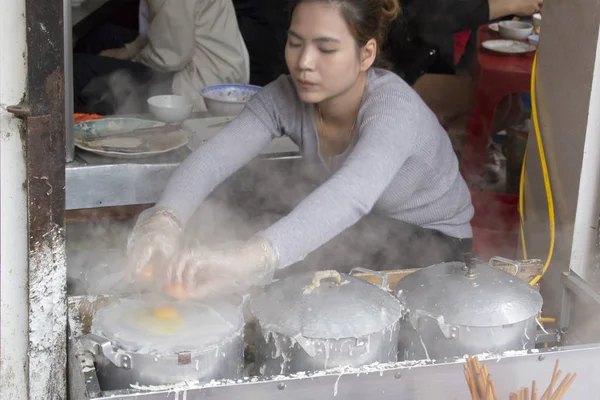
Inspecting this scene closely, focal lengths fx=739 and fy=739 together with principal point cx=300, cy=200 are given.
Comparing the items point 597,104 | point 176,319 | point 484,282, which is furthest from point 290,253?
point 597,104

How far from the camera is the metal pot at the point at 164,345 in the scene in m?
1.45

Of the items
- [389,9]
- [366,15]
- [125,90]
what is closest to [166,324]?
[366,15]

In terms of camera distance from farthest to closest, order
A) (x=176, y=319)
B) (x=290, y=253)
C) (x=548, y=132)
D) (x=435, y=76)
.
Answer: (x=435, y=76)
(x=548, y=132)
(x=290, y=253)
(x=176, y=319)

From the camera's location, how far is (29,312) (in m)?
1.61

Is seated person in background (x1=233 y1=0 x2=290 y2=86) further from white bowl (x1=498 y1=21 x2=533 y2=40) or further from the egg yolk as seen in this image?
the egg yolk

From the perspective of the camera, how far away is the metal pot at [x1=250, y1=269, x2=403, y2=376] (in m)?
1.53

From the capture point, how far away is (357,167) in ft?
6.06

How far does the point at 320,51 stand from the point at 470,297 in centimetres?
78

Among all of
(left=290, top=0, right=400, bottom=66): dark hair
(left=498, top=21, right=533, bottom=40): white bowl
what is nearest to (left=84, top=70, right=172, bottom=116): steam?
(left=498, top=21, right=533, bottom=40): white bowl

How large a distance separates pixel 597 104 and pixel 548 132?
0.24 metres

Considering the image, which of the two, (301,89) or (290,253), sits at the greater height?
(301,89)

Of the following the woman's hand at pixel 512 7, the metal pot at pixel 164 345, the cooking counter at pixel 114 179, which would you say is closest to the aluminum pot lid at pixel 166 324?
the metal pot at pixel 164 345

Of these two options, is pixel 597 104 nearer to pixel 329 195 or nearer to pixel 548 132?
pixel 548 132

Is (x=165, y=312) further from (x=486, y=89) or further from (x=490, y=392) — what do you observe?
(x=486, y=89)
